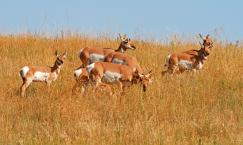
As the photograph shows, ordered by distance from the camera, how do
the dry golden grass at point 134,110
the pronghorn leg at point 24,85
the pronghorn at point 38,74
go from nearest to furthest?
the dry golden grass at point 134,110 < the pronghorn leg at point 24,85 < the pronghorn at point 38,74

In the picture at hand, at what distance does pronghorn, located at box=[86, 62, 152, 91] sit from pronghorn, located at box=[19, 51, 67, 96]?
3.07 ft

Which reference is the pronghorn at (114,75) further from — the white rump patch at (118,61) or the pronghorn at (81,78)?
the white rump patch at (118,61)

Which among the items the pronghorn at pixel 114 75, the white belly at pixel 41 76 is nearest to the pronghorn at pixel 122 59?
the pronghorn at pixel 114 75

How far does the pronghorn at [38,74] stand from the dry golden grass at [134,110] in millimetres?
199

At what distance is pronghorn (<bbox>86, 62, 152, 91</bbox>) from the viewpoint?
11.6 metres

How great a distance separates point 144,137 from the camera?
7.57m

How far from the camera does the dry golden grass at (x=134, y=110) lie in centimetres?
770

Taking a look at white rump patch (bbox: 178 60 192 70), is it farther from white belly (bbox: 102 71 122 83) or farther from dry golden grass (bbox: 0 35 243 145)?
white belly (bbox: 102 71 122 83)

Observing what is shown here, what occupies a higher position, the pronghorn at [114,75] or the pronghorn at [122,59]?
the pronghorn at [122,59]

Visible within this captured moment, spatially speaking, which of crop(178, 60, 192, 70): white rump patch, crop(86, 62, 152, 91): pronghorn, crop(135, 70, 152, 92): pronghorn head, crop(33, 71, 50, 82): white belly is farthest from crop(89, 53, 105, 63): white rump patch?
crop(178, 60, 192, 70): white rump patch

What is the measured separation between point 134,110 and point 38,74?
127 inches

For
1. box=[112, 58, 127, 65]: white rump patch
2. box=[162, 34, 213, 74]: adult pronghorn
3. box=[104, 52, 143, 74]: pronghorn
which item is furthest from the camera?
box=[162, 34, 213, 74]: adult pronghorn

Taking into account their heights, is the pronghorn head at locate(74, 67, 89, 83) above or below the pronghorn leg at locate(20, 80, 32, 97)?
above

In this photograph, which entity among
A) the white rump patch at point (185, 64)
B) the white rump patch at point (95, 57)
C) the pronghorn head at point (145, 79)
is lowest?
the pronghorn head at point (145, 79)
